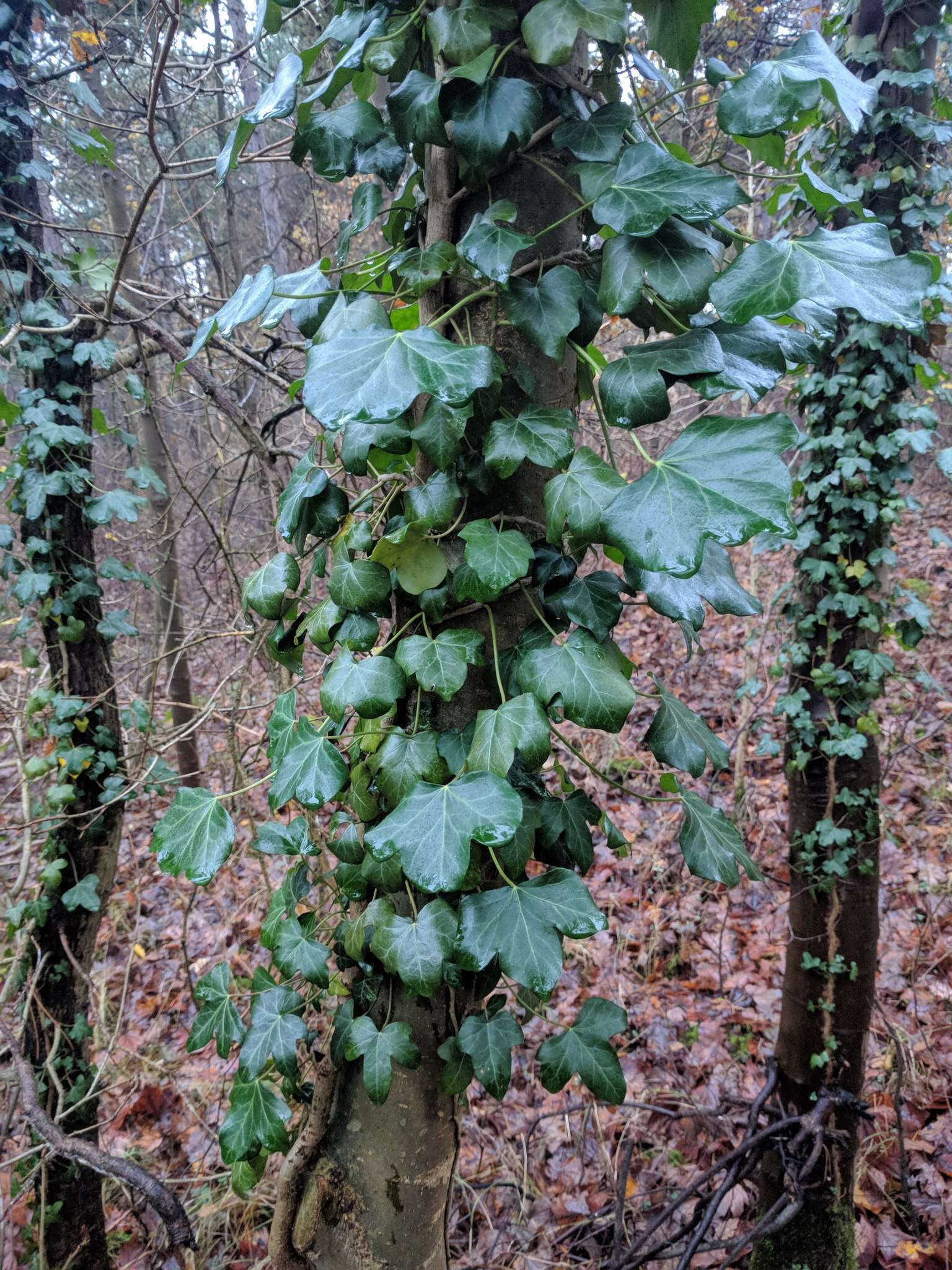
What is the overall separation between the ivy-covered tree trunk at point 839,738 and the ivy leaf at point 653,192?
1531mm

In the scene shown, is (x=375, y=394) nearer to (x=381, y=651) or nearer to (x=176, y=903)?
(x=381, y=651)

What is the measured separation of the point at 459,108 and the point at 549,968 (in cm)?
98

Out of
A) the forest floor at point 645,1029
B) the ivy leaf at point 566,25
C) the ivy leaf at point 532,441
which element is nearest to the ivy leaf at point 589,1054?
the ivy leaf at point 532,441

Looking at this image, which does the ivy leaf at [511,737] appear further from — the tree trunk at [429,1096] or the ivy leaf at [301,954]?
the ivy leaf at [301,954]

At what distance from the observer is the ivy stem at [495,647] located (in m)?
0.83

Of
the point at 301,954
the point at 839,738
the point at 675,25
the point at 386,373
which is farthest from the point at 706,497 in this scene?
the point at 839,738

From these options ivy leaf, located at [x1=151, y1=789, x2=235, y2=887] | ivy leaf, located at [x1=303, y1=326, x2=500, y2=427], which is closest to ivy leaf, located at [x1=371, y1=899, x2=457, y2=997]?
ivy leaf, located at [x1=151, y1=789, x2=235, y2=887]

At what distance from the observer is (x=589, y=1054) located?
1047 mm

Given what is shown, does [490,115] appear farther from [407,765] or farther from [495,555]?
[407,765]

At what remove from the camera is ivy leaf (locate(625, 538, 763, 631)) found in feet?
2.43

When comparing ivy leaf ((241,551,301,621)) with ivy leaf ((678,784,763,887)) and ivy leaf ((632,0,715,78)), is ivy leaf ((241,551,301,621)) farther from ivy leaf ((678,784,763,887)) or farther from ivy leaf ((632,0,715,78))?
ivy leaf ((632,0,715,78))

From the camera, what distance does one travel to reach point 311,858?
3.36 metres

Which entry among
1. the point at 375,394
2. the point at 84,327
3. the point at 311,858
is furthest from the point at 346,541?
the point at 311,858

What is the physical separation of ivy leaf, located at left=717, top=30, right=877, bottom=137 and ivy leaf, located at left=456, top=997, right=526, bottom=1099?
1108mm
